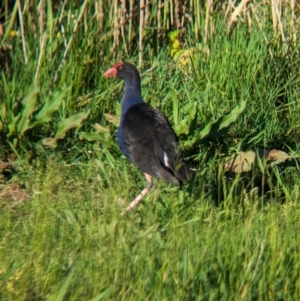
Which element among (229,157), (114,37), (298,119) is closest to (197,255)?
(229,157)

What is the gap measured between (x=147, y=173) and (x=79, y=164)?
897mm

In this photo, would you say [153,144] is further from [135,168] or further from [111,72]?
[111,72]

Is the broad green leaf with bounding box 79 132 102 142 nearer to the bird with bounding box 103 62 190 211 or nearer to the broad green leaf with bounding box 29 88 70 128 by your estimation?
the bird with bounding box 103 62 190 211

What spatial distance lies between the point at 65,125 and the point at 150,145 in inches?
37.8

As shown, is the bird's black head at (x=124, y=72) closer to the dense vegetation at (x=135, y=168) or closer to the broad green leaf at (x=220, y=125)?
the dense vegetation at (x=135, y=168)

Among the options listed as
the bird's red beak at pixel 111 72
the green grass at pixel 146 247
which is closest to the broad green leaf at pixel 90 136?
the green grass at pixel 146 247

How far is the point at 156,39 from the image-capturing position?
734 centimetres

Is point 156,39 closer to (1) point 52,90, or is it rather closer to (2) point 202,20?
(2) point 202,20

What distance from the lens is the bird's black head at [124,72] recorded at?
6094mm

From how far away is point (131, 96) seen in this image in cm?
596

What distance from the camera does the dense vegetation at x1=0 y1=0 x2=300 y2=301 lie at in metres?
3.79

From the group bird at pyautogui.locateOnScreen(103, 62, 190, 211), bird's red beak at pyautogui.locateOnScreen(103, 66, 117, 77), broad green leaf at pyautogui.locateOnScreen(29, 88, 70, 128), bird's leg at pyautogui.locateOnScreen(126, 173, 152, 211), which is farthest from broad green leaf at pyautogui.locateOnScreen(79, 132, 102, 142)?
bird's red beak at pyautogui.locateOnScreen(103, 66, 117, 77)

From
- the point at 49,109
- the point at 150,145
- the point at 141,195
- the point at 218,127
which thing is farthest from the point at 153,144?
the point at 49,109

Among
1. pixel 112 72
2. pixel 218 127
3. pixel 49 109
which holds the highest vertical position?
pixel 112 72
